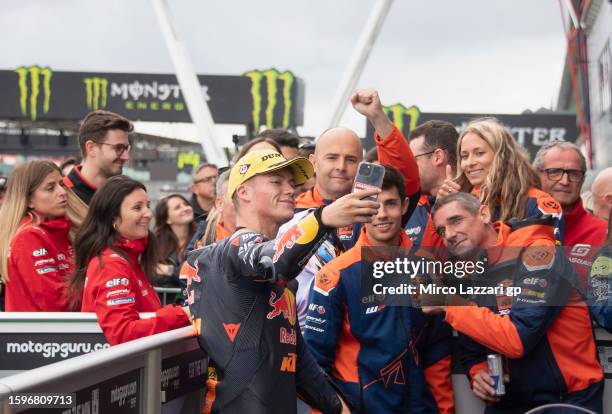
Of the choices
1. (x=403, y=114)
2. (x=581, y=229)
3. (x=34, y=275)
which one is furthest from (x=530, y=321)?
(x=403, y=114)

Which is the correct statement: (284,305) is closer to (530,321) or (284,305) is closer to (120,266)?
(530,321)

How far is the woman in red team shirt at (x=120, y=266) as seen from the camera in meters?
4.36

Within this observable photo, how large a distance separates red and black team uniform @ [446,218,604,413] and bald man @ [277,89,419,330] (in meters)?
0.85

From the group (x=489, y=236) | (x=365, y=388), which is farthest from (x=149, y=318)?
(x=489, y=236)

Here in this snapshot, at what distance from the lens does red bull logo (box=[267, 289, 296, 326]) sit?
11.4 feet

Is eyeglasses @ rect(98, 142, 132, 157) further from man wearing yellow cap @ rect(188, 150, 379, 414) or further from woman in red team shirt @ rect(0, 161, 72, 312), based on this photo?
man wearing yellow cap @ rect(188, 150, 379, 414)

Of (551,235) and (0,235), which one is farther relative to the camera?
(0,235)

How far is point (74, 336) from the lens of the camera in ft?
16.0

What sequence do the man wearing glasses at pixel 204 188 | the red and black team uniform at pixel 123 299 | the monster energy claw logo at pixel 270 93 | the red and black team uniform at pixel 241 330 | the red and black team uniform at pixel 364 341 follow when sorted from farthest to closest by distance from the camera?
the monster energy claw logo at pixel 270 93, the man wearing glasses at pixel 204 188, the red and black team uniform at pixel 123 299, the red and black team uniform at pixel 364 341, the red and black team uniform at pixel 241 330

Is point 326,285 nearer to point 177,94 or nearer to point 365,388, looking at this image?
point 365,388

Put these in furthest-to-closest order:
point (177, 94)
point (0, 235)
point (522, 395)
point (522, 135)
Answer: point (177, 94)
point (522, 135)
point (0, 235)
point (522, 395)

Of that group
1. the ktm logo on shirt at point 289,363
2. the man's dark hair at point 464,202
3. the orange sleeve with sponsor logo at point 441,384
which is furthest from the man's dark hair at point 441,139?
the ktm logo on shirt at point 289,363

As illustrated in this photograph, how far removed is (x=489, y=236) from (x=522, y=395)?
0.72m

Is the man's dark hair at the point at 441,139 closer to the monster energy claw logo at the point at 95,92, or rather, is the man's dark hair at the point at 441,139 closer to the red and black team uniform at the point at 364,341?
the red and black team uniform at the point at 364,341
